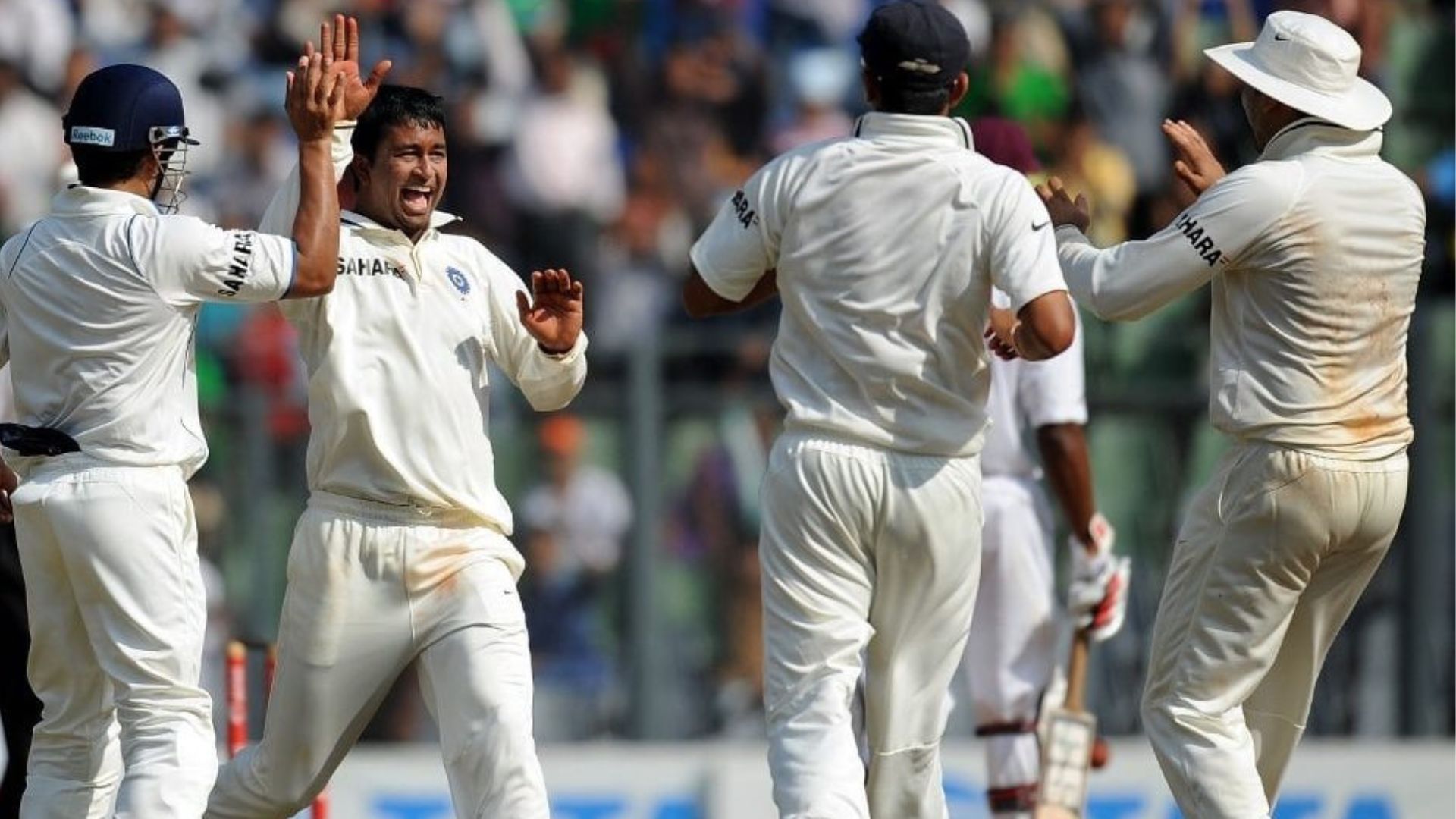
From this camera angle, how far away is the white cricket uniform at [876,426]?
6.92 m

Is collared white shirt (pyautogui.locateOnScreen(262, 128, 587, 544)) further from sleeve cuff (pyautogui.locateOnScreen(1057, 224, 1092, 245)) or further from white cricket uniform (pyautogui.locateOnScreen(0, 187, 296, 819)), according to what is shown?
sleeve cuff (pyautogui.locateOnScreen(1057, 224, 1092, 245))

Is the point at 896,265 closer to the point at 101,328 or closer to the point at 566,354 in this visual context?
the point at 566,354

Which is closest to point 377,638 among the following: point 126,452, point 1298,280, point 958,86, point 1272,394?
point 126,452

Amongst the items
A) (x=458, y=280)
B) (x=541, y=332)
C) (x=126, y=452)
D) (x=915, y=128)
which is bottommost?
(x=126, y=452)

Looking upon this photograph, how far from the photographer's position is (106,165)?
6.91 metres

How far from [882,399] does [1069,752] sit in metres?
2.43

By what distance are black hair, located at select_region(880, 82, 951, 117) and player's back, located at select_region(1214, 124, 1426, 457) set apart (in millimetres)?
840

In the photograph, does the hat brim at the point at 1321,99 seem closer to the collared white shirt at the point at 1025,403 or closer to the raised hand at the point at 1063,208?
the raised hand at the point at 1063,208

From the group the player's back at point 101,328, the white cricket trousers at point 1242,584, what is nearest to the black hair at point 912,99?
the white cricket trousers at point 1242,584

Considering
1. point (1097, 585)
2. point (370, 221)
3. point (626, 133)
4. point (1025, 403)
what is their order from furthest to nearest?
1. point (626, 133)
2. point (1097, 585)
3. point (1025, 403)
4. point (370, 221)

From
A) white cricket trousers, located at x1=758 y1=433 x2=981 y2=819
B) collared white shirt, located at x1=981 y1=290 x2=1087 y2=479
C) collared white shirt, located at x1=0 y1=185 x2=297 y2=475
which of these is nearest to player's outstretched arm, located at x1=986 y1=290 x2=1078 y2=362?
white cricket trousers, located at x1=758 y1=433 x2=981 y2=819

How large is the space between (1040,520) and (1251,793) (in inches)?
75.6

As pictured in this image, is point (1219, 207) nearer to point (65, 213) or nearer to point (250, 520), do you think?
point (65, 213)

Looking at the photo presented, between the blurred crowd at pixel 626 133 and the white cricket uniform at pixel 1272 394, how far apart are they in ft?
14.0
